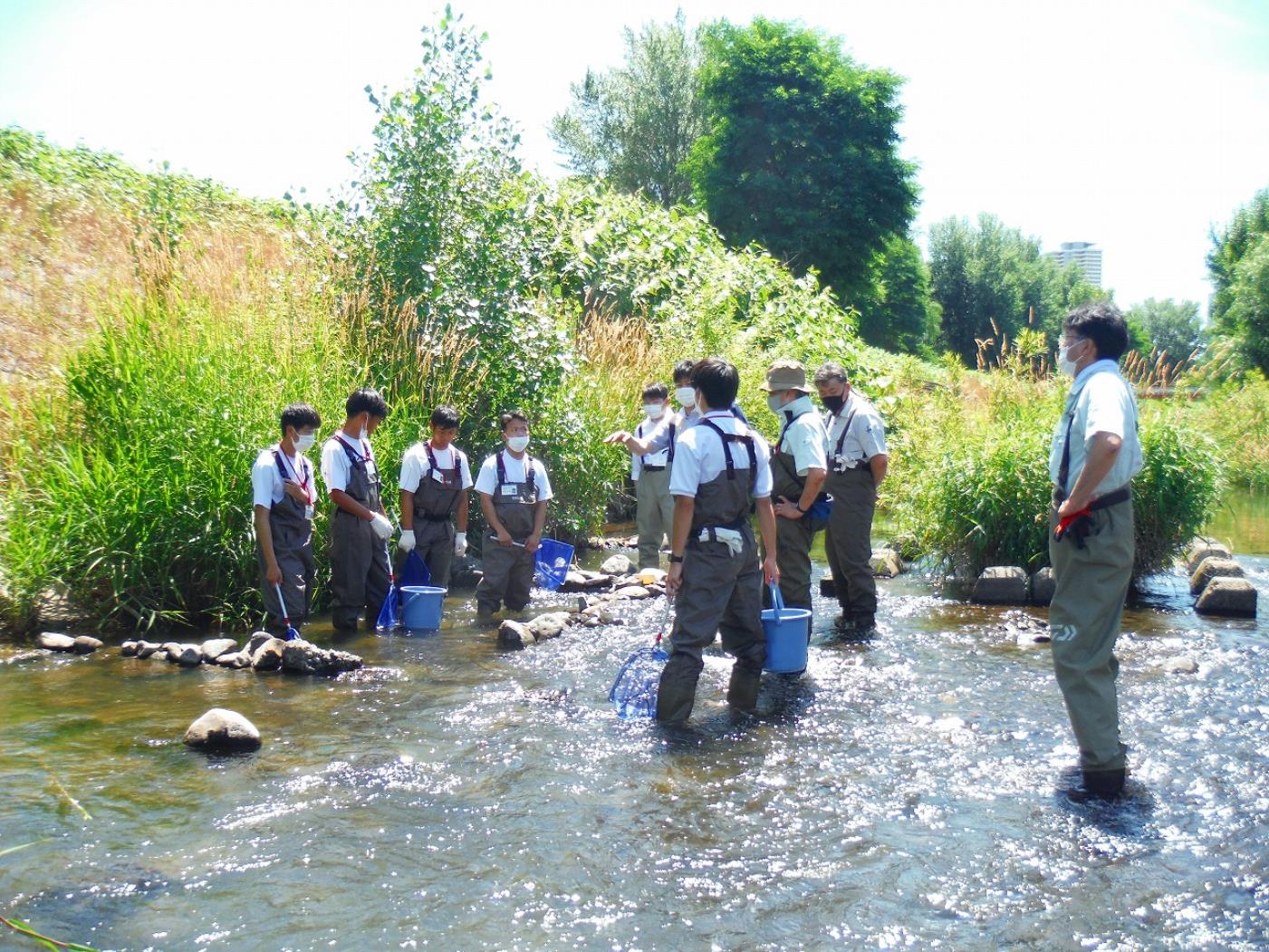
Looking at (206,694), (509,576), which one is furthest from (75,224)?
(206,694)

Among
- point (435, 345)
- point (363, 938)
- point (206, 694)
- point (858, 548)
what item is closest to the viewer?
point (363, 938)

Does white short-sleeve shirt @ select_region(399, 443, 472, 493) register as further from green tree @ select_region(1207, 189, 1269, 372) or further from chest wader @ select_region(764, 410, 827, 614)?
green tree @ select_region(1207, 189, 1269, 372)

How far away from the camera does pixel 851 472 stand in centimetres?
877

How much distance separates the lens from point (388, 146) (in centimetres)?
1241

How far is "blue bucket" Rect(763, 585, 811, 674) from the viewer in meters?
6.89

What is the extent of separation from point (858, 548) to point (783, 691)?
2.06 m

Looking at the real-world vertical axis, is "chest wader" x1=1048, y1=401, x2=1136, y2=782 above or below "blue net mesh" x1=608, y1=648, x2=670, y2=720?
above

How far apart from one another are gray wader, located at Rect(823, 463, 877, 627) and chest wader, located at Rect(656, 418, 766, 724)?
8.25ft

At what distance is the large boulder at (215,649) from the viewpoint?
25.6 ft

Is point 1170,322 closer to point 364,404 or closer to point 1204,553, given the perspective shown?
point 1204,553

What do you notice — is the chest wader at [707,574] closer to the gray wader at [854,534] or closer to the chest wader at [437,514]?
the gray wader at [854,534]

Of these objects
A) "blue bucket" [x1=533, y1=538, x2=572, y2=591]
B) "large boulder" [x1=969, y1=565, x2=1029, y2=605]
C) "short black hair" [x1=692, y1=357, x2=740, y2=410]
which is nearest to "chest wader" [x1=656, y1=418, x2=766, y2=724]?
"short black hair" [x1=692, y1=357, x2=740, y2=410]

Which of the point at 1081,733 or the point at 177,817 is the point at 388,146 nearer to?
the point at 177,817

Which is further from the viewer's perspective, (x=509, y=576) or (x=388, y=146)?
(x=388, y=146)
